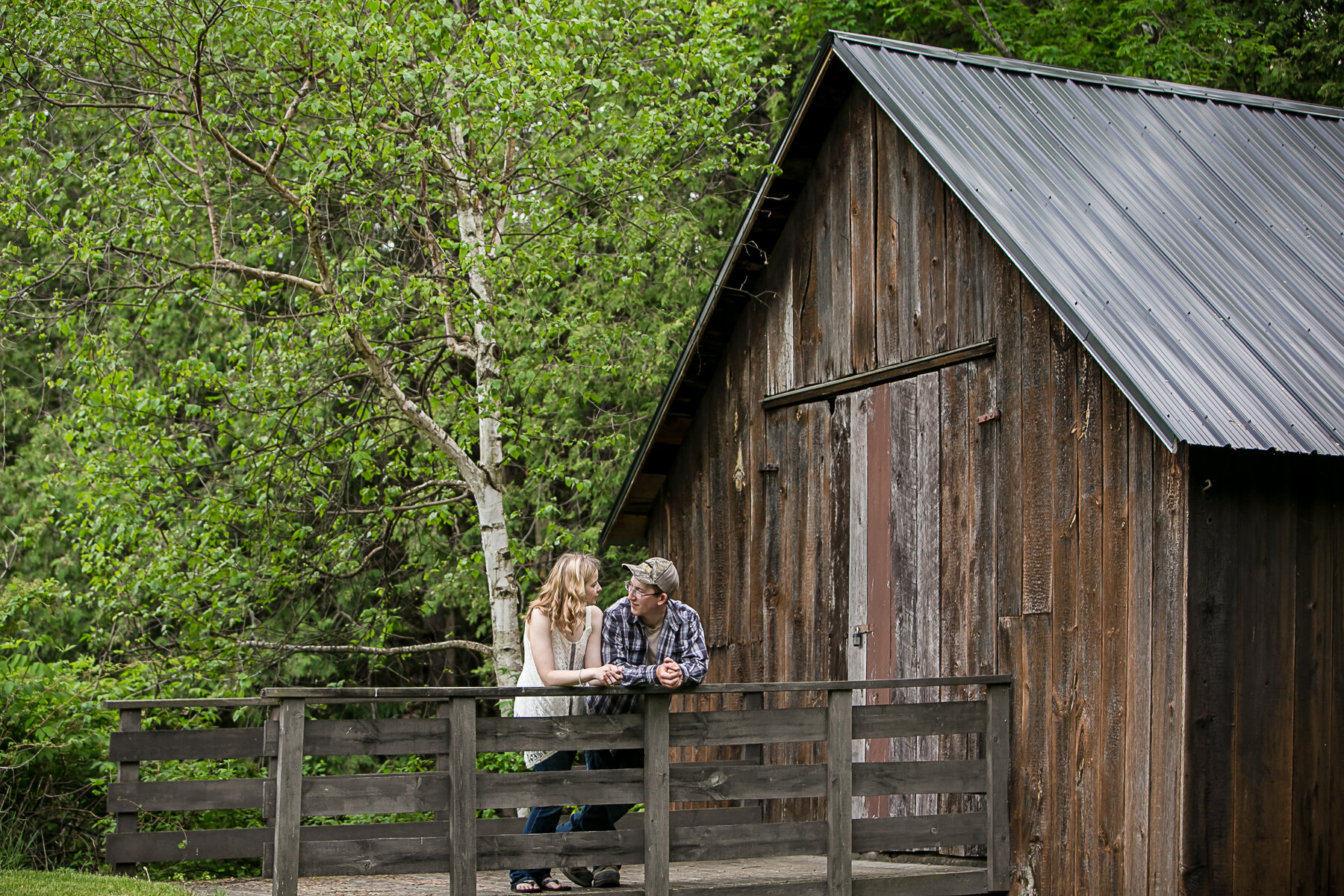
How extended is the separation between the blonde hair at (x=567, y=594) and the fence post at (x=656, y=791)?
22.7 inches

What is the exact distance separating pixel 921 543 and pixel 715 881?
2.46 metres

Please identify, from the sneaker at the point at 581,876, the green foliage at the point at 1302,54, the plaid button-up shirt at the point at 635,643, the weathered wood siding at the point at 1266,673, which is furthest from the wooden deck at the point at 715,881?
the green foliage at the point at 1302,54

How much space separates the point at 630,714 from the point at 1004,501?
2551 millimetres

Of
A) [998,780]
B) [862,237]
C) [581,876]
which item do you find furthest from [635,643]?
[862,237]

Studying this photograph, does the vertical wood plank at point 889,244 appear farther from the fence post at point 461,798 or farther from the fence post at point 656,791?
the fence post at point 461,798

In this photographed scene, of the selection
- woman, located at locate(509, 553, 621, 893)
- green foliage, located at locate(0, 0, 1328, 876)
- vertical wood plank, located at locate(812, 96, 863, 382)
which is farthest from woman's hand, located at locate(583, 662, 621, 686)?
green foliage, located at locate(0, 0, 1328, 876)

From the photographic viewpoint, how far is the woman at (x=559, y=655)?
22.7 ft

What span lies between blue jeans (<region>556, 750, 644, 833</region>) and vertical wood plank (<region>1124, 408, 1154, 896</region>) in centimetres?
251

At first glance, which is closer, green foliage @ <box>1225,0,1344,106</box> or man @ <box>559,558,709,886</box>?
man @ <box>559,558,709,886</box>

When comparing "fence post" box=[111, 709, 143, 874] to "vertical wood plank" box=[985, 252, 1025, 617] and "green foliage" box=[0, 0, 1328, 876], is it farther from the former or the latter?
"vertical wood plank" box=[985, 252, 1025, 617]

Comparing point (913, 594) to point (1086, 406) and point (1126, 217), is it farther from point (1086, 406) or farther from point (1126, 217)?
point (1126, 217)

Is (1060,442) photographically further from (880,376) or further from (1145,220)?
(880,376)

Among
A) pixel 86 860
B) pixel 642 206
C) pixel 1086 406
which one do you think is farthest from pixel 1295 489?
pixel 86 860

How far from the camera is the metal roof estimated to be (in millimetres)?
6934
